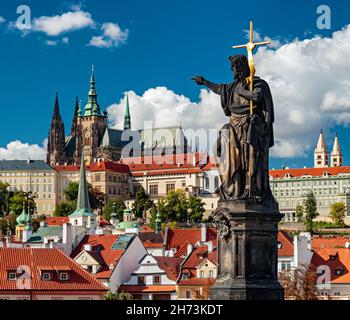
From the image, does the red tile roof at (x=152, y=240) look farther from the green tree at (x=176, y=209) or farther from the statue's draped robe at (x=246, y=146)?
the statue's draped robe at (x=246, y=146)

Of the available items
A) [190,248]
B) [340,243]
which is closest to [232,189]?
[190,248]

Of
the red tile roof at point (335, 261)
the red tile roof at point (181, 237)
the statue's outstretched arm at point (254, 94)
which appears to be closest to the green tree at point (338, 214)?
the red tile roof at point (181, 237)

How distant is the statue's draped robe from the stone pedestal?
0.24 meters

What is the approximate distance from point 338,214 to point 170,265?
4357 inches

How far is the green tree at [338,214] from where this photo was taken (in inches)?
7042

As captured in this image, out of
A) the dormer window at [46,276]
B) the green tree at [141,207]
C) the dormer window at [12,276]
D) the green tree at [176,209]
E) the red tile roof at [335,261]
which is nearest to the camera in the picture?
the dormer window at [12,276]

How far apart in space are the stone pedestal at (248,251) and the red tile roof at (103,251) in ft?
183

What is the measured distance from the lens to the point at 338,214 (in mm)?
181375

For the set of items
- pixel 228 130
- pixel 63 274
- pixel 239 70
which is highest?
pixel 239 70

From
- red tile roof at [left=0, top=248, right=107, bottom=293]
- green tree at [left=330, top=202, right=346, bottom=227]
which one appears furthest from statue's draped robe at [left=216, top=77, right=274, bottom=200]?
green tree at [left=330, top=202, right=346, bottom=227]

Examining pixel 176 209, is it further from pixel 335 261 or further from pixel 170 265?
pixel 335 261

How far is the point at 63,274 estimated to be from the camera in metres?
51.1
